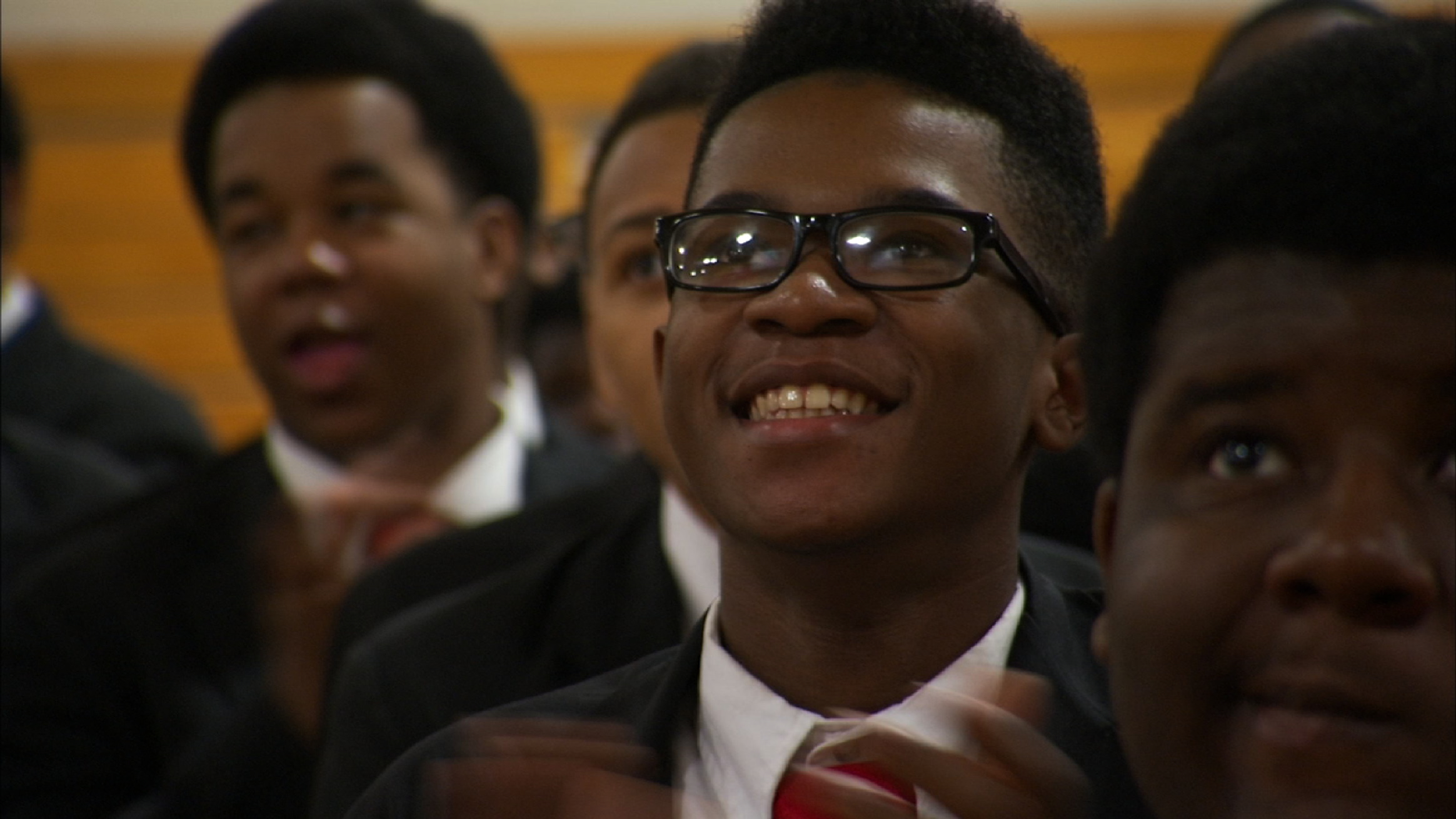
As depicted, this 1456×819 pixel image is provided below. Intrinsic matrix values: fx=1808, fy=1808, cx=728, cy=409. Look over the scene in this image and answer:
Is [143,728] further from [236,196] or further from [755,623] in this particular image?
[755,623]

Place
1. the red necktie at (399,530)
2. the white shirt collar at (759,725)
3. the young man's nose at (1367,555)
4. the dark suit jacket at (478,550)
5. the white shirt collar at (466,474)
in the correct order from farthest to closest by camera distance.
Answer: the white shirt collar at (466,474) → the red necktie at (399,530) → the dark suit jacket at (478,550) → the white shirt collar at (759,725) → the young man's nose at (1367,555)

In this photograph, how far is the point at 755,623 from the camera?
60.5 inches

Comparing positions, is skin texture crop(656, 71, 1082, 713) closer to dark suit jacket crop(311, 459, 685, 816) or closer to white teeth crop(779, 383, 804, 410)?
white teeth crop(779, 383, 804, 410)

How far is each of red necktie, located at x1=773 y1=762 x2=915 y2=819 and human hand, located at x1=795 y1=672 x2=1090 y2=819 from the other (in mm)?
124

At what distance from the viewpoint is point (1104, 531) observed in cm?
125

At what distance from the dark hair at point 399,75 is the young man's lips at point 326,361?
37 cm

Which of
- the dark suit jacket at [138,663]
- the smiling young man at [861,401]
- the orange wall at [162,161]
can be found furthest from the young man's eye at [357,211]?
the orange wall at [162,161]

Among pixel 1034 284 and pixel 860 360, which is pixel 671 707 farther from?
pixel 1034 284

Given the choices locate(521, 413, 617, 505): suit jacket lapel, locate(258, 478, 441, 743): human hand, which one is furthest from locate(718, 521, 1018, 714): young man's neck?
locate(521, 413, 617, 505): suit jacket lapel

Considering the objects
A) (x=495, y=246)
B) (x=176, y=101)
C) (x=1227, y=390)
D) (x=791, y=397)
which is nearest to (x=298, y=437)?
(x=495, y=246)

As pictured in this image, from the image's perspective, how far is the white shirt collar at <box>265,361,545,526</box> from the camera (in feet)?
8.73

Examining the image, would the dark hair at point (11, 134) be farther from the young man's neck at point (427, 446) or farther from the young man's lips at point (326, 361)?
the young man's neck at point (427, 446)

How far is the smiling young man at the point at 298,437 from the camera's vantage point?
2.33m

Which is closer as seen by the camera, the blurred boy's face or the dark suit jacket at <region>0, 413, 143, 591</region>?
the blurred boy's face
